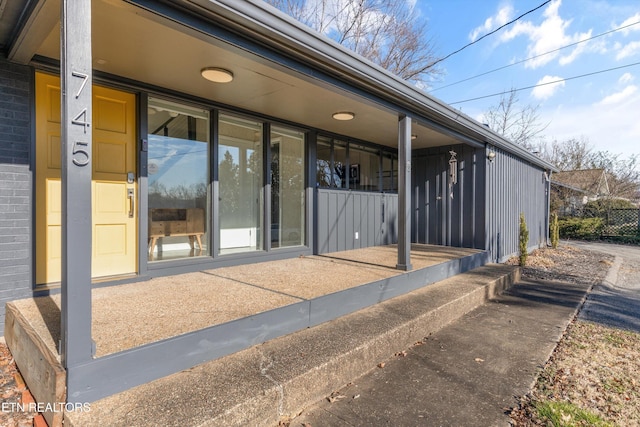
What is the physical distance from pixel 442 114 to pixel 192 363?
445cm

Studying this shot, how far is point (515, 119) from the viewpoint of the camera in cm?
1816

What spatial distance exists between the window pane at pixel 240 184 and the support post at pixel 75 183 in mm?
2699

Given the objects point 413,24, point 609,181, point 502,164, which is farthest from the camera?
point 609,181

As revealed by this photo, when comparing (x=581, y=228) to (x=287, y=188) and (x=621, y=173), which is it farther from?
(x=287, y=188)

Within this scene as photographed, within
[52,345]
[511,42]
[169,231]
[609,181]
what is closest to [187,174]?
[169,231]

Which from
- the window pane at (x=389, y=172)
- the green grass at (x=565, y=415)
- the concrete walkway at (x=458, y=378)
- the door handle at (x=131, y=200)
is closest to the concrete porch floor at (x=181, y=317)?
the concrete walkway at (x=458, y=378)

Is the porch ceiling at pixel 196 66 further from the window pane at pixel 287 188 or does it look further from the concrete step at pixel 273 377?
the concrete step at pixel 273 377

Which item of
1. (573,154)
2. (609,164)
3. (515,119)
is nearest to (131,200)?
(515,119)

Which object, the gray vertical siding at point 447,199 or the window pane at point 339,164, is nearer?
the window pane at point 339,164

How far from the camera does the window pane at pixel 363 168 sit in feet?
21.2

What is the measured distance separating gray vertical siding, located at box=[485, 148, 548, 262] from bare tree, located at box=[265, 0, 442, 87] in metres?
5.81

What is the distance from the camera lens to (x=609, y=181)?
16656 mm

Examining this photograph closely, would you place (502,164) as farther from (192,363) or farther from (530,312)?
(192,363)

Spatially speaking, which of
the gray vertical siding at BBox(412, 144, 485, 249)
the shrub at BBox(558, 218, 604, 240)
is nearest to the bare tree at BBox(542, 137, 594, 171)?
the shrub at BBox(558, 218, 604, 240)
